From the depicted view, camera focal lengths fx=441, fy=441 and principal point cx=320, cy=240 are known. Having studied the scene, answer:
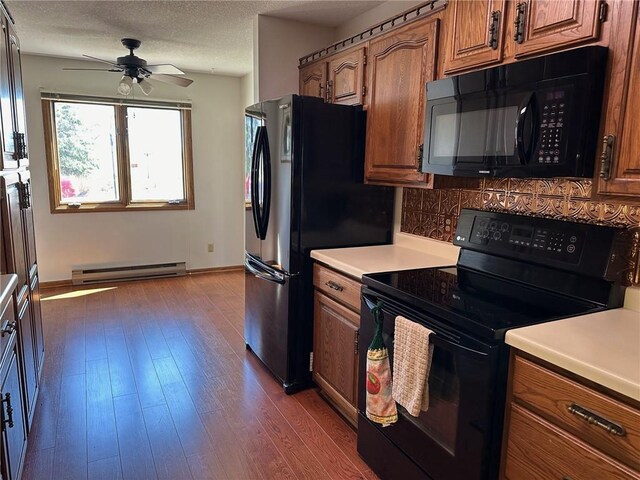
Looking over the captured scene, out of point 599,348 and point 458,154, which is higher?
point 458,154

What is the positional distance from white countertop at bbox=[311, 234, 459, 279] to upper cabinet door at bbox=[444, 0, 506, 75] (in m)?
0.90

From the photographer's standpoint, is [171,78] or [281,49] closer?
[281,49]

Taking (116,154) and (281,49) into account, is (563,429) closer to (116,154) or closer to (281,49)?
(281,49)

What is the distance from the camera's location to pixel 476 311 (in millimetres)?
1455

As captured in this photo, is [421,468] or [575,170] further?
[421,468]

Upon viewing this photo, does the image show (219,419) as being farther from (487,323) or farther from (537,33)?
(537,33)

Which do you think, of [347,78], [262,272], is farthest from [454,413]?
[347,78]

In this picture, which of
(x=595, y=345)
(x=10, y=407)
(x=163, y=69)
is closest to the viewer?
(x=595, y=345)

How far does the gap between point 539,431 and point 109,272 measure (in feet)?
15.8

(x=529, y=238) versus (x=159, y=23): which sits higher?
(x=159, y=23)

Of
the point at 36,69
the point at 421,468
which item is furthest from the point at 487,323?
the point at 36,69

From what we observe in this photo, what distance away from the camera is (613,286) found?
1.52 meters

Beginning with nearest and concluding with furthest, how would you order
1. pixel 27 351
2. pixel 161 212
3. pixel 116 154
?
1. pixel 27 351
2. pixel 116 154
3. pixel 161 212

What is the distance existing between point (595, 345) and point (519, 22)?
1107 millimetres
